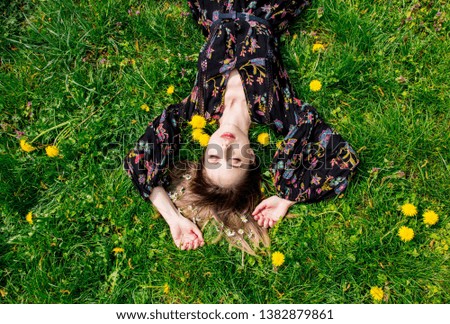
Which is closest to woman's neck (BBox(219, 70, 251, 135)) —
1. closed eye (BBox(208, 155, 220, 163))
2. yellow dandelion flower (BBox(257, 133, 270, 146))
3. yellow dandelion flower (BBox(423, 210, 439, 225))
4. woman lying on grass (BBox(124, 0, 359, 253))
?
woman lying on grass (BBox(124, 0, 359, 253))

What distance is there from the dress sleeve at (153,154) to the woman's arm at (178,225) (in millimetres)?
80

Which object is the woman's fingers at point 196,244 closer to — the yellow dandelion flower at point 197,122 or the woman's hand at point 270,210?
the woman's hand at point 270,210

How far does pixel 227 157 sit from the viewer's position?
109 inches

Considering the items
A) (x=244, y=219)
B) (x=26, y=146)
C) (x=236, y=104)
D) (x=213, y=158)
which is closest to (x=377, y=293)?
(x=244, y=219)

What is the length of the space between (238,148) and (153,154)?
649mm

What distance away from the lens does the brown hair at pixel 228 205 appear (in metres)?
2.95

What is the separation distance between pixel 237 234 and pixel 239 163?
1.86 ft

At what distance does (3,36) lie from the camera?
3.40 meters

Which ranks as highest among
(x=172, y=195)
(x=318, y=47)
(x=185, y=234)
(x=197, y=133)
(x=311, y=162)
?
(x=318, y=47)

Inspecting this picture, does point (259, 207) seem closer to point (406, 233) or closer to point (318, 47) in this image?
point (406, 233)

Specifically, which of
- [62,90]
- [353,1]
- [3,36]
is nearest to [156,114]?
[62,90]

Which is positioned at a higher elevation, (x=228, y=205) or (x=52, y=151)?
(x=52, y=151)
